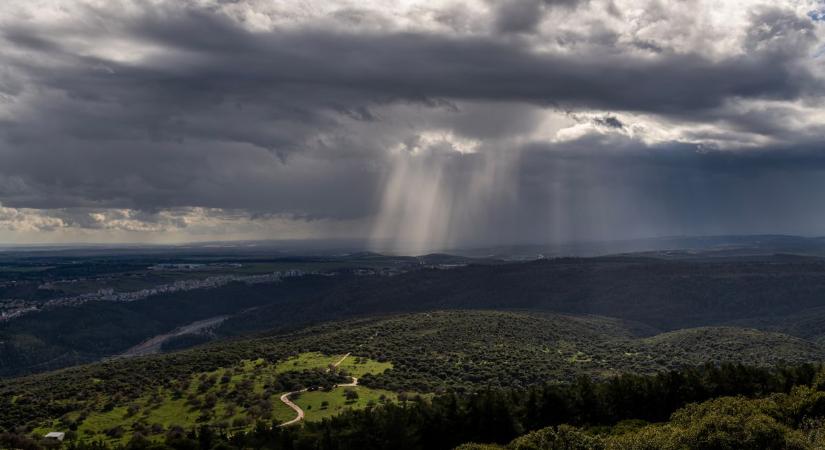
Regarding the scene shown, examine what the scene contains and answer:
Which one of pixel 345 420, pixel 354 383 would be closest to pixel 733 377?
pixel 345 420

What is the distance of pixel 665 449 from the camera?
44938mm

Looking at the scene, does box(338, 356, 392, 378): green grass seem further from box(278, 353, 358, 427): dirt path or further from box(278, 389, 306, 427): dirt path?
box(278, 389, 306, 427): dirt path

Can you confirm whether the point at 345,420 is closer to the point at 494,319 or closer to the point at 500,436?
the point at 500,436

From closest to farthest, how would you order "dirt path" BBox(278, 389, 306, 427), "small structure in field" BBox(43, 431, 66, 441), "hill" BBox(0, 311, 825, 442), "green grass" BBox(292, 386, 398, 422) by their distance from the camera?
"small structure in field" BBox(43, 431, 66, 441)
"dirt path" BBox(278, 389, 306, 427)
"green grass" BBox(292, 386, 398, 422)
"hill" BBox(0, 311, 825, 442)

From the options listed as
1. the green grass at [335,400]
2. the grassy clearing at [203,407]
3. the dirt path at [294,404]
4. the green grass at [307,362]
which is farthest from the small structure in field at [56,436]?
the green grass at [307,362]

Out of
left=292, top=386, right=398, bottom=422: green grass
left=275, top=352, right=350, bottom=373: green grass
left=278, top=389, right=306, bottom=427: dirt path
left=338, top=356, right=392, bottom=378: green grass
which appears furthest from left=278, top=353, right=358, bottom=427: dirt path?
left=275, top=352, right=350, bottom=373: green grass

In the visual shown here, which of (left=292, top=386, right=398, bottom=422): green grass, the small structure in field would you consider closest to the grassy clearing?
(left=292, top=386, right=398, bottom=422): green grass

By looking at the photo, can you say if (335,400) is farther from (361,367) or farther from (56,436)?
(56,436)

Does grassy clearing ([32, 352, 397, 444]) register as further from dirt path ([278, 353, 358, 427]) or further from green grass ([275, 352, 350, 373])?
green grass ([275, 352, 350, 373])

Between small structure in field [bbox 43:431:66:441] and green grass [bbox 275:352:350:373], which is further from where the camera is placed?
green grass [bbox 275:352:350:373]

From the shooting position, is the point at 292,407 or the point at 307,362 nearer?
the point at 292,407

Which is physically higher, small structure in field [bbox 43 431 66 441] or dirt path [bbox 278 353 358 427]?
small structure in field [bbox 43 431 66 441]

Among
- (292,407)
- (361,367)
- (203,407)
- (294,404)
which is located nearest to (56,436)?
(203,407)

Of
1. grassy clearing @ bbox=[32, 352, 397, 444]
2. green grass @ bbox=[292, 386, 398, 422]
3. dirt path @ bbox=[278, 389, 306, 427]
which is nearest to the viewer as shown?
grassy clearing @ bbox=[32, 352, 397, 444]
